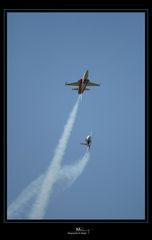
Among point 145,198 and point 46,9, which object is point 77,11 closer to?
point 46,9

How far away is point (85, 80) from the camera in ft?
384

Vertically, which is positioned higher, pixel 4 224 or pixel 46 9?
pixel 46 9

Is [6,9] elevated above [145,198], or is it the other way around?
[6,9]

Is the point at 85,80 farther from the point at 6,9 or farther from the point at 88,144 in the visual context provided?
the point at 6,9

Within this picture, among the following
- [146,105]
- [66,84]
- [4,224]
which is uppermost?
[66,84]

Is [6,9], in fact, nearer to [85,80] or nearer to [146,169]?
[146,169]

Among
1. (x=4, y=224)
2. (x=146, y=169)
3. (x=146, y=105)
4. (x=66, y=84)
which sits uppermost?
(x=66, y=84)

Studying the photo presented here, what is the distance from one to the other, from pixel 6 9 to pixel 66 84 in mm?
48575

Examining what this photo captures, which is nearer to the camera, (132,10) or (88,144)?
(132,10)

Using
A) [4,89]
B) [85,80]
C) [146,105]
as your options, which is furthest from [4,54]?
[85,80]

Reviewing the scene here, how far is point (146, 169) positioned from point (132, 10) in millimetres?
23201

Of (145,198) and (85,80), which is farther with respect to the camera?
(85,80)

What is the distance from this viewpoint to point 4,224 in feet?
234

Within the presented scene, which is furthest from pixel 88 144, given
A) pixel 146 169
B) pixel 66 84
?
pixel 146 169
